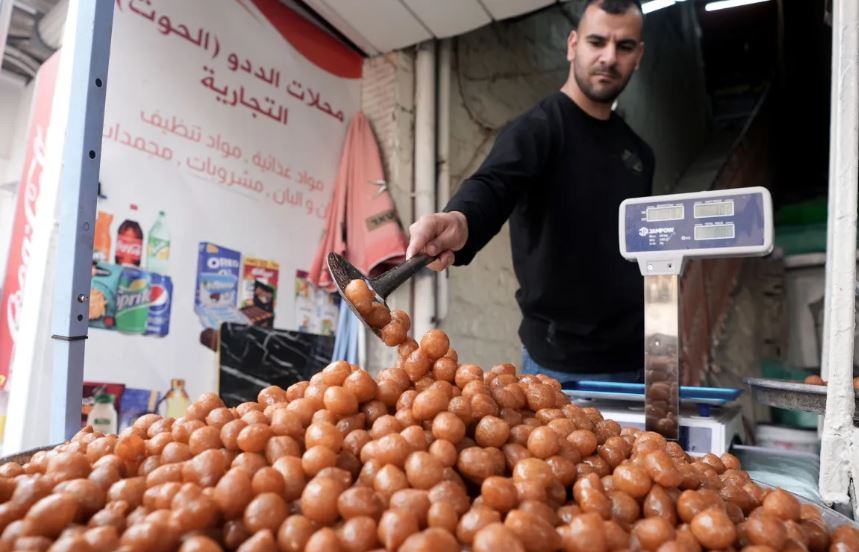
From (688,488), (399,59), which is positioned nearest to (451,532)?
(688,488)

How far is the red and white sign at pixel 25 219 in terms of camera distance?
2031mm

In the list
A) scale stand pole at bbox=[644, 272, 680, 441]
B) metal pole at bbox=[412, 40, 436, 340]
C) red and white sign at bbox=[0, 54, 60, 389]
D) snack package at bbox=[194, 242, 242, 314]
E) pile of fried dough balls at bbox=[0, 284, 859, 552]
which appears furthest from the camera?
metal pole at bbox=[412, 40, 436, 340]

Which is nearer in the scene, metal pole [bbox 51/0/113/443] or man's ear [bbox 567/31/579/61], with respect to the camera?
metal pole [bbox 51/0/113/443]

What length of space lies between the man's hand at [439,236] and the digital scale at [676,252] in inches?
17.2

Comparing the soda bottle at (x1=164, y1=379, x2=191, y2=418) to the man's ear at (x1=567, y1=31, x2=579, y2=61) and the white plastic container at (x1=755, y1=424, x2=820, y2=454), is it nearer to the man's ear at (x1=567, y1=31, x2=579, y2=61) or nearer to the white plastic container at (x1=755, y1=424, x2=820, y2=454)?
the man's ear at (x1=567, y1=31, x2=579, y2=61)

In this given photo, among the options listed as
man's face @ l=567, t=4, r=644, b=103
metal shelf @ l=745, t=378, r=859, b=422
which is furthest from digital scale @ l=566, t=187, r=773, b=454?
man's face @ l=567, t=4, r=644, b=103

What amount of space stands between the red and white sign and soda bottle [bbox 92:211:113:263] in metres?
0.20

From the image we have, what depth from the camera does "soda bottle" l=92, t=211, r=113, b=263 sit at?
212 centimetres

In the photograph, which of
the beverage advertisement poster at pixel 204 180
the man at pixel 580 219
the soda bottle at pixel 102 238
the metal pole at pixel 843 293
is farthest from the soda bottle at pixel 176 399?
the metal pole at pixel 843 293

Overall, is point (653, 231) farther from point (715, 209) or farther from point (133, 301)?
point (133, 301)

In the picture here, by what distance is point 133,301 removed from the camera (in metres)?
2.23

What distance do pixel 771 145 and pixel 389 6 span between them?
4.76 meters

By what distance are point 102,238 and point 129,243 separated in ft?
0.36

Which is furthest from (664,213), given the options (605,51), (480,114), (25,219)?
(480,114)
